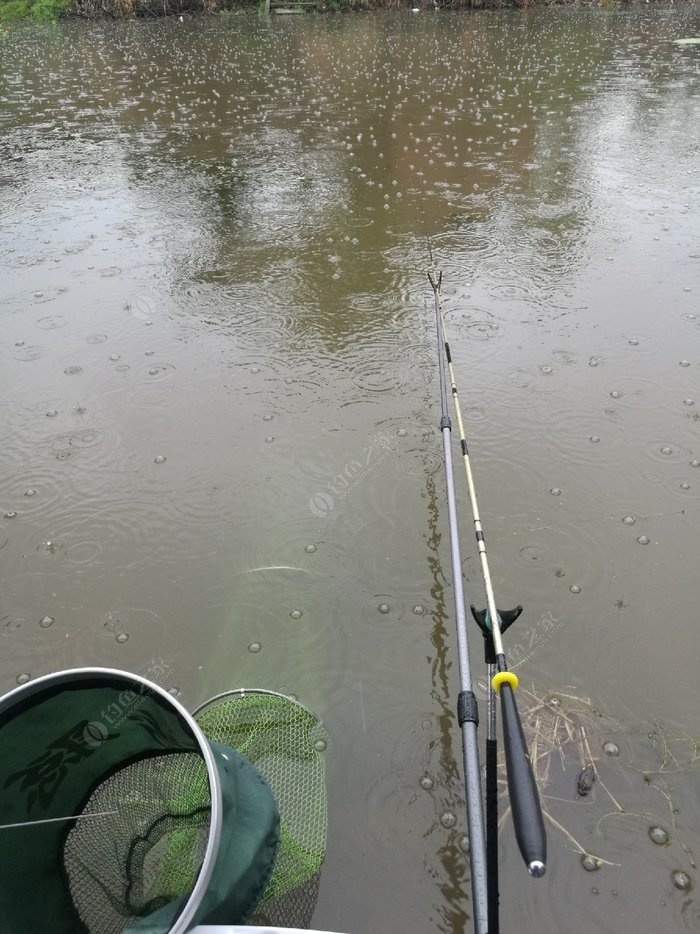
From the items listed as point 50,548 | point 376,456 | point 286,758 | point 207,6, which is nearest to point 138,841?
point 286,758

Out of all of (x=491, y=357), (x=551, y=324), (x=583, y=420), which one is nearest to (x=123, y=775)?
(x=583, y=420)

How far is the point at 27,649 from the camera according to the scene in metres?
3.07

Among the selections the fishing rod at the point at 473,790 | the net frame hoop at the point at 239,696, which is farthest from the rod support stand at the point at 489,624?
the net frame hoop at the point at 239,696

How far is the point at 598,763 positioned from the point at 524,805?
153 centimetres

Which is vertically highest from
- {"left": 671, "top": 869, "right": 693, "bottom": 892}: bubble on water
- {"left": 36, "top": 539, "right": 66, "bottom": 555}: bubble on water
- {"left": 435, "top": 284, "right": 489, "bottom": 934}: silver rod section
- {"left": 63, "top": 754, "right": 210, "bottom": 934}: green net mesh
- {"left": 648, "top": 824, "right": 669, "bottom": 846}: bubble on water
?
{"left": 435, "top": 284, "right": 489, "bottom": 934}: silver rod section

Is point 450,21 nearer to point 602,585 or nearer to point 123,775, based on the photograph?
point 602,585

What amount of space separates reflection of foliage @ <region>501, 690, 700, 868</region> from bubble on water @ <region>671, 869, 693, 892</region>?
59mm

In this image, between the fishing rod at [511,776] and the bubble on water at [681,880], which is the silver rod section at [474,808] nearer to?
the fishing rod at [511,776]

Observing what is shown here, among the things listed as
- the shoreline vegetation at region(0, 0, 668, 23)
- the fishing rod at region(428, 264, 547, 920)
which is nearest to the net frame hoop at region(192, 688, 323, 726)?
the fishing rod at region(428, 264, 547, 920)

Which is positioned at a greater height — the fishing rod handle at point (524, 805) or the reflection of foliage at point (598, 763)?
the fishing rod handle at point (524, 805)

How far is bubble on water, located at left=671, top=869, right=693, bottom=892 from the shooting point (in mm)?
2164

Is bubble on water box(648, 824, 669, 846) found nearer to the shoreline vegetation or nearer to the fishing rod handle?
the fishing rod handle

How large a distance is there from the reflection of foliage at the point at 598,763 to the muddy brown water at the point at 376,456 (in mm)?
17

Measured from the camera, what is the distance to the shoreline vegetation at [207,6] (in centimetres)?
2383
